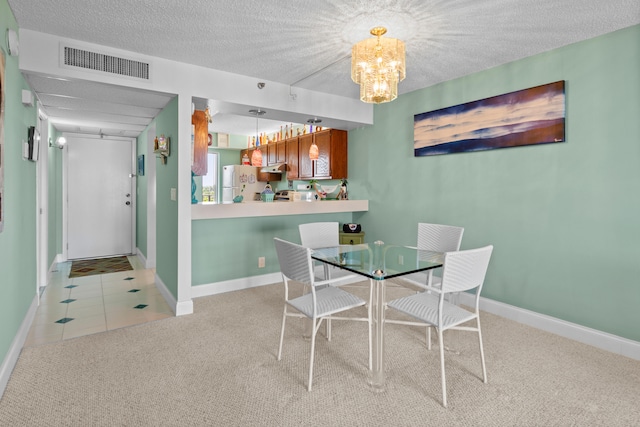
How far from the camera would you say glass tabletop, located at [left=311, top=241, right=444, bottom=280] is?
2158 mm

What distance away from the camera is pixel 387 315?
329cm

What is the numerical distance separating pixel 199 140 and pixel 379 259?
2508mm

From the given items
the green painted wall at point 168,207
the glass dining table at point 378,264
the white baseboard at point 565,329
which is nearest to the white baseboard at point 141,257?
the green painted wall at point 168,207

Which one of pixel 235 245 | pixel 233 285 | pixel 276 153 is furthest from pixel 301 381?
pixel 276 153

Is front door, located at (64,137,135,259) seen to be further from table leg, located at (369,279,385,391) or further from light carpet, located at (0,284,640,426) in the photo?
table leg, located at (369,279,385,391)

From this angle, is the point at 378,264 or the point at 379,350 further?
the point at 378,264

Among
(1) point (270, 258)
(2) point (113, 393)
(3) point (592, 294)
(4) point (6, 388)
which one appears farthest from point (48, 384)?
(3) point (592, 294)

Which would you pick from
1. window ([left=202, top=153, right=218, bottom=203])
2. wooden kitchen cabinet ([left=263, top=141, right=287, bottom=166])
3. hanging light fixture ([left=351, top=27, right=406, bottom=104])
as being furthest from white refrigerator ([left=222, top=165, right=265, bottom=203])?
hanging light fixture ([left=351, top=27, right=406, bottom=104])

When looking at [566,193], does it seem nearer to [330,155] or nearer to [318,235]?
[318,235]

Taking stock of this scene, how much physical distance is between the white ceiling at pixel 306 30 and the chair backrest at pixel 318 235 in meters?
1.55

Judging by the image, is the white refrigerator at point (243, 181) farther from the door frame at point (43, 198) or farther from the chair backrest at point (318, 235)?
the chair backrest at point (318, 235)

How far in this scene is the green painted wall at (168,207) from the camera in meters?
3.41

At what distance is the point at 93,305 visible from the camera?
3.59 metres

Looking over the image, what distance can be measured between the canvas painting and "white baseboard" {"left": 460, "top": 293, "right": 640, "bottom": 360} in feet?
5.07
